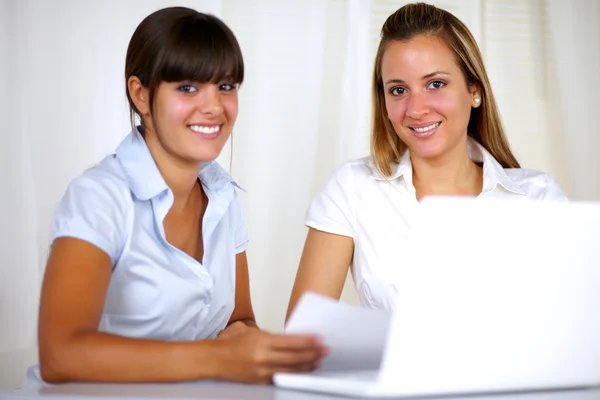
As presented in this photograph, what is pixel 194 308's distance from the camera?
1.63m

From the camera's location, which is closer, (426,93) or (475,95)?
(426,93)

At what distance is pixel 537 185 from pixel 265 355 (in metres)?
1.27

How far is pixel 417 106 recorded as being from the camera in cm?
206

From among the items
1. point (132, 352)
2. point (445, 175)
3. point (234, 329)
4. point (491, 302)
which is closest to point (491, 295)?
point (491, 302)

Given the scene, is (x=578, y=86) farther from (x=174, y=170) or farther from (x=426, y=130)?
(x=174, y=170)

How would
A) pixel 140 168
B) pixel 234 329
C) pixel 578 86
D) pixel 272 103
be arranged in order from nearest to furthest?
pixel 140 168 < pixel 234 329 < pixel 272 103 < pixel 578 86

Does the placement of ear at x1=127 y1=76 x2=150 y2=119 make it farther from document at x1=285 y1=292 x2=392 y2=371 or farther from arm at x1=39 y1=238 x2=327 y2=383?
document at x1=285 y1=292 x2=392 y2=371

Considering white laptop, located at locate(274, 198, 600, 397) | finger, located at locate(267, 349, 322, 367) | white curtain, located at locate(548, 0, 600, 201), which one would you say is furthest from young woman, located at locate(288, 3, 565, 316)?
white curtain, located at locate(548, 0, 600, 201)

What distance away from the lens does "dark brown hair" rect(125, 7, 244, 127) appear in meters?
1.56

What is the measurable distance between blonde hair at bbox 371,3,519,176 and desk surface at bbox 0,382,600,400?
116 centimetres

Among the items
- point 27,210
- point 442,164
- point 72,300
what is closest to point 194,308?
point 72,300

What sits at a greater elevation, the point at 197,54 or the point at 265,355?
the point at 197,54

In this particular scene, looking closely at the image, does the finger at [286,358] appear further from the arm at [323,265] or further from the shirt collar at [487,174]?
the shirt collar at [487,174]

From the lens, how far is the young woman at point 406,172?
2.10 meters
